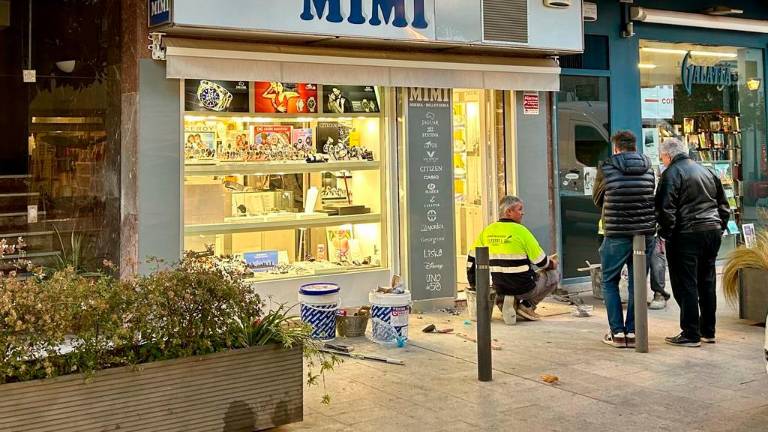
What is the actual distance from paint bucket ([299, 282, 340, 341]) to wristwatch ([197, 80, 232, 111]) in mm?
2344

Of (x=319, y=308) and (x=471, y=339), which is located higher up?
(x=319, y=308)

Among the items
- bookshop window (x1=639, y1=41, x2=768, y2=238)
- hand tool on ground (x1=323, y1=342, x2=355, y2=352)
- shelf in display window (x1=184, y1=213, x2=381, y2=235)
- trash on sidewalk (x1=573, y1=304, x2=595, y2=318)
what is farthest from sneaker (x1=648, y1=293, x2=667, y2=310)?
hand tool on ground (x1=323, y1=342, x2=355, y2=352)

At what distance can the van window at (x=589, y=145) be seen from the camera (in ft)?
38.5

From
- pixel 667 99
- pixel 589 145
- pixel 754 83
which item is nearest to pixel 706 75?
pixel 667 99

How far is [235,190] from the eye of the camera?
375 inches

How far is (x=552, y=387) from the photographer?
264 inches

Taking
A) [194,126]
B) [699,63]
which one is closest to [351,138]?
[194,126]

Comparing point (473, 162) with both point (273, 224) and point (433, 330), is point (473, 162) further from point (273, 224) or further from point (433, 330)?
point (433, 330)

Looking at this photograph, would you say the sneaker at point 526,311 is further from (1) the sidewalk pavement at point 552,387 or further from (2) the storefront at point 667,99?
(2) the storefront at point 667,99

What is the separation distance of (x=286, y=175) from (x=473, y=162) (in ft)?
9.84

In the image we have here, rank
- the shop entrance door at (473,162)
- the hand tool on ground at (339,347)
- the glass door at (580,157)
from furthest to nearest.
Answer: the glass door at (580,157) → the shop entrance door at (473,162) → the hand tool on ground at (339,347)

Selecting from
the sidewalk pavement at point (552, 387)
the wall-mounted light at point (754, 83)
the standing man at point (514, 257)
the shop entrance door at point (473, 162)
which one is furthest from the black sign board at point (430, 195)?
the wall-mounted light at point (754, 83)

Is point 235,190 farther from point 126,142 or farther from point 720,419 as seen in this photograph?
point 720,419

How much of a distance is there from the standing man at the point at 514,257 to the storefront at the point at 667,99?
2.58 meters
